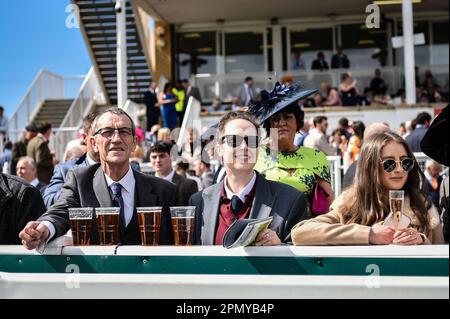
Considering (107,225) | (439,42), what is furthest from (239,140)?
(439,42)

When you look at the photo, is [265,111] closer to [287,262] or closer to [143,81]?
[287,262]

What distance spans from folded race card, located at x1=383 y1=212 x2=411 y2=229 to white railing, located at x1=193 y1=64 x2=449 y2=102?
2036cm

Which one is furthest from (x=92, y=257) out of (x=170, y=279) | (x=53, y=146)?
(x=53, y=146)

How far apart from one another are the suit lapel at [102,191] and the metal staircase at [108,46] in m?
19.3

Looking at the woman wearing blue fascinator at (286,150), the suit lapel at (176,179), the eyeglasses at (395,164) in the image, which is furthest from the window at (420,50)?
the eyeglasses at (395,164)

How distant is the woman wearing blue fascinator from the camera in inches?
207

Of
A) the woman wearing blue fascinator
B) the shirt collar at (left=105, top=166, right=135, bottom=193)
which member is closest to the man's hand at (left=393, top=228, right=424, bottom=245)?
the shirt collar at (left=105, top=166, right=135, bottom=193)

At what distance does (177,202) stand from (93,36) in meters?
20.4

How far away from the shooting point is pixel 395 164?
396 cm

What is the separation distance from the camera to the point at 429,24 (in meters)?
25.9

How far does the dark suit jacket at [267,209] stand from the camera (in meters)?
3.96

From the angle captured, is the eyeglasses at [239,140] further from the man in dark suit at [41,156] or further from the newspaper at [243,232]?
the man in dark suit at [41,156]

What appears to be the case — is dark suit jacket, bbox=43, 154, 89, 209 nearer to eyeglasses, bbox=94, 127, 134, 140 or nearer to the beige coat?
eyeglasses, bbox=94, 127, 134, 140
